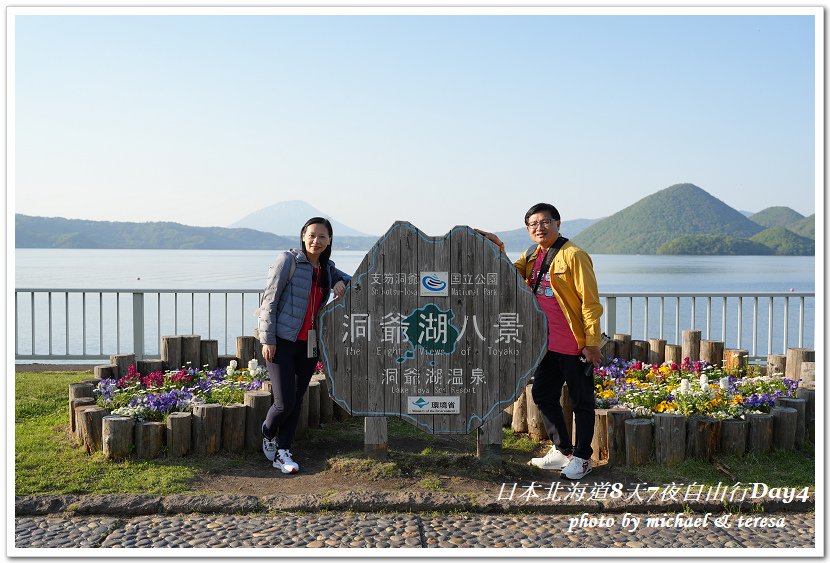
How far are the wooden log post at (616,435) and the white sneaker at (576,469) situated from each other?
0.34 meters

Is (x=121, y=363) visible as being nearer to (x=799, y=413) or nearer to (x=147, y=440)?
(x=147, y=440)

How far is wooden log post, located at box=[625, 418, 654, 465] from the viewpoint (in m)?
5.18

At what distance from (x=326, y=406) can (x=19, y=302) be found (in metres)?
6.16

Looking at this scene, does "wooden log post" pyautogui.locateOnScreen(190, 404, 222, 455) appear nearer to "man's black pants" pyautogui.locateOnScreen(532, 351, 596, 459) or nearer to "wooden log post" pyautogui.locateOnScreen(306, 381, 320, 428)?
"wooden log post" pyautogui.locateOnScreen(306, 381, 320, 428)

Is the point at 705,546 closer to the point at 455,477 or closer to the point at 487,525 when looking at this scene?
the point at 487,525

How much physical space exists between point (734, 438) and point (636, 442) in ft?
2.51

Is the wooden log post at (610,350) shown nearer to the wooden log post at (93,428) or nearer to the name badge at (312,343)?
the name badge at (312,343)

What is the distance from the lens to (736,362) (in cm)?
748

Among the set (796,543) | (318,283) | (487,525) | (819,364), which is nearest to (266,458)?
(318,283)

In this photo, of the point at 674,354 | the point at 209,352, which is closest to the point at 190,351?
the point at 209,352

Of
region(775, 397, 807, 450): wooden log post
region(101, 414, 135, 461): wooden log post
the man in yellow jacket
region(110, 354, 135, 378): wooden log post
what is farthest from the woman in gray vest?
region(775, 397, 807, 450): wooden log post

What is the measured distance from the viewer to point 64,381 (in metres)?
8.23

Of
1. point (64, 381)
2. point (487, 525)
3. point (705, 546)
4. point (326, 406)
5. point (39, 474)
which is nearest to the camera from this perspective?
point (705, 546)

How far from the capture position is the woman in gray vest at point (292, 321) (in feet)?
16.6
